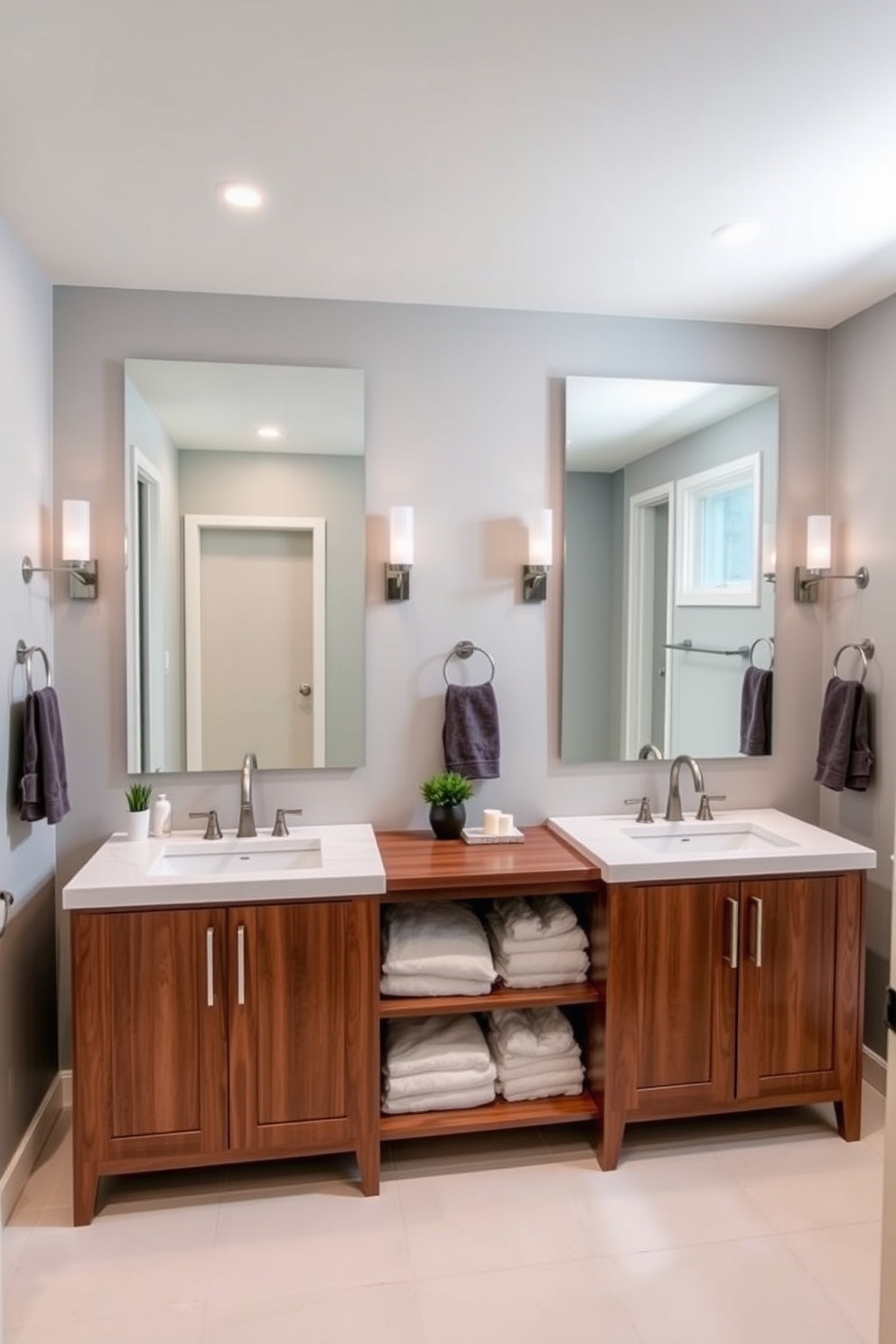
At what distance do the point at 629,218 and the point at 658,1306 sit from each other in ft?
8.32

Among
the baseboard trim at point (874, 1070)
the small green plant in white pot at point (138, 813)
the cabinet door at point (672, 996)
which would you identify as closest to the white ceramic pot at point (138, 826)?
the small green plant in white pot at point (138, 813)

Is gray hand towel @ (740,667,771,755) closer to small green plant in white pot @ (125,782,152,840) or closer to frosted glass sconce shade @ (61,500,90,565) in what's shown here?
small green plant in white pot @ (125,782,152,840)

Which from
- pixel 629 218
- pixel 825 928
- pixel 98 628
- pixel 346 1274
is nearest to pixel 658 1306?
pixel 346 1274

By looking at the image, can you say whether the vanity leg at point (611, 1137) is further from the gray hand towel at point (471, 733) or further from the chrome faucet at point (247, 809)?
the chrome faucet at point (247, 809)

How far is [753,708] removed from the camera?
294 cm

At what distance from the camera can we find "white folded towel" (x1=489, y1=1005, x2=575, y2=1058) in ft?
7.93

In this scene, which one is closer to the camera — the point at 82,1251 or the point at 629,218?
the point at 82,1251

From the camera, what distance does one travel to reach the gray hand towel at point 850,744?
8.93 ft

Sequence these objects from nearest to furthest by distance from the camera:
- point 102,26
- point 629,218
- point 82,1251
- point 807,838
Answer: point 102,26, point 82,1251, point 629,218, point 807,838

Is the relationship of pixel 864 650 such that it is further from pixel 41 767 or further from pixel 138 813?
pixel 41 767

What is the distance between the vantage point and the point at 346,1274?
195cm

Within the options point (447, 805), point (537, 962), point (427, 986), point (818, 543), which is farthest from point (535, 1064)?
point (818, 543)

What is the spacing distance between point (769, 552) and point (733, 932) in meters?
1.30

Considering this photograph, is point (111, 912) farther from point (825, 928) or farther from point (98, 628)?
point (825, 928)
